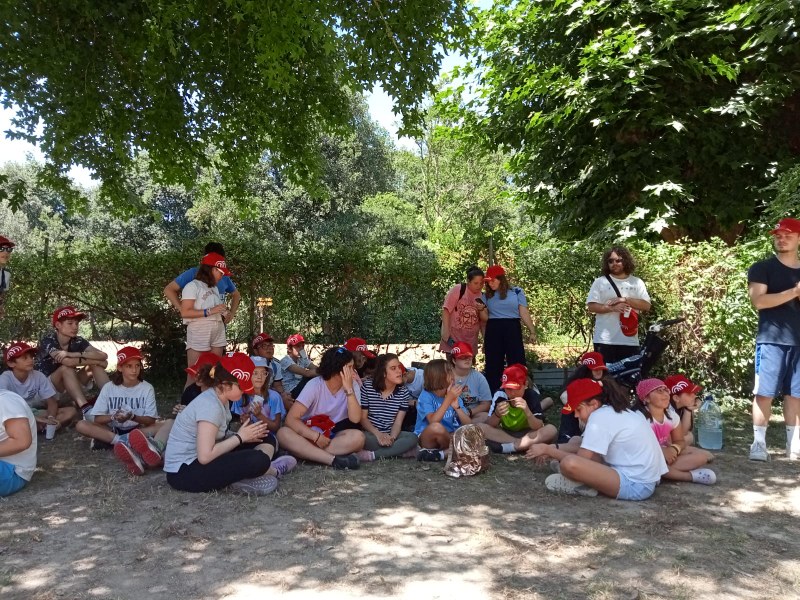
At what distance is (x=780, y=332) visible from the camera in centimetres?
518

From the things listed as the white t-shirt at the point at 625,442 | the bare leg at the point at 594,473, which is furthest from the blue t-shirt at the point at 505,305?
the bare leg at the point at 594,473

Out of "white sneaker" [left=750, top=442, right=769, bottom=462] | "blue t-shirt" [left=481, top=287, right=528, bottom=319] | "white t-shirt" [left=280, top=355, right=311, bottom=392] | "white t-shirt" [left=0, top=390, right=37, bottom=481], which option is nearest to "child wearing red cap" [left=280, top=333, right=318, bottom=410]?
"white t-shirt" [left=280, top=355, right=311, bottom=392]

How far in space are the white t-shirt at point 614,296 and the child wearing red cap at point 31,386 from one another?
540 centimetres

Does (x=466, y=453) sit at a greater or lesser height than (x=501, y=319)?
lesser

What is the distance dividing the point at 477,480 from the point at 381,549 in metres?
1.55

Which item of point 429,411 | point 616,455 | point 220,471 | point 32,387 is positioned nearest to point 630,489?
point 616,455

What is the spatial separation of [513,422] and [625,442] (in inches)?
68.2

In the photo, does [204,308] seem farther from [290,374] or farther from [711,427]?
[711,427]

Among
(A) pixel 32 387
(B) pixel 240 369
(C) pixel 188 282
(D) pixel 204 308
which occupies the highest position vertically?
(C) pixel 188 282

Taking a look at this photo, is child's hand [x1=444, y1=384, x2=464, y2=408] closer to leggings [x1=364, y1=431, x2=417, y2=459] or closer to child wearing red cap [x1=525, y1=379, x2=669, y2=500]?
leggings [x1=364, y1=431, x2=417, y2=459]

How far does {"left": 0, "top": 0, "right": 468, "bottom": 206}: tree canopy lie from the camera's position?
635cm

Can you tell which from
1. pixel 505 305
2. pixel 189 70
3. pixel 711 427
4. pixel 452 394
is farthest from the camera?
pixel 189 70

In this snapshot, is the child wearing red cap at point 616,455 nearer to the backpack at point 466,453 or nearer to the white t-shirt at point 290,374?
the backpack at point 466,453

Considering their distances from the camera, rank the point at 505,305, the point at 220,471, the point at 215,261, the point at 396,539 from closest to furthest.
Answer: the point at 396,539, the point at 220,471, the point at 215,261, the point at 505,305
